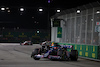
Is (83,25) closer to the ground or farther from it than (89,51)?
farther from it

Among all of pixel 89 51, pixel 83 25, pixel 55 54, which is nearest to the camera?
pixel 55 54

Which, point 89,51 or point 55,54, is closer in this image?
point 55,54

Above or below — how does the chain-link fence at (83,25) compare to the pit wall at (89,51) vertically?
above

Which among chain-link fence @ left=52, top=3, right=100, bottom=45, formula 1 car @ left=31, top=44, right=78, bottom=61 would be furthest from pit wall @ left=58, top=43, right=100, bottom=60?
formula 1 car @ left=31, top=44, right=78, bottom=61

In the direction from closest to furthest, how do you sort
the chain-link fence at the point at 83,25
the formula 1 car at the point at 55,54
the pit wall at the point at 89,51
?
the formula 1 car at the point at 55,54 → the pit wall at the point at 89,51 → the chain-link fence at the point at 83,25

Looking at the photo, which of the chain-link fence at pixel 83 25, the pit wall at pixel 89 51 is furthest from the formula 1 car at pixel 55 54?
the chain-link fence at pixel 83 25

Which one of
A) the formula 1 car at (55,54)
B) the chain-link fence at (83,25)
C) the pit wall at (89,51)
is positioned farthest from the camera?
the chain-link fence at (83,25)

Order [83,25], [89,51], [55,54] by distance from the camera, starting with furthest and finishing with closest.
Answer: [83,25] → [89,51] → [55,54]

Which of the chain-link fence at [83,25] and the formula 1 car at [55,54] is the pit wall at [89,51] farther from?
the formula 1 car at [55,54]

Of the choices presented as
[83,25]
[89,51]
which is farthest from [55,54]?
[83,25]

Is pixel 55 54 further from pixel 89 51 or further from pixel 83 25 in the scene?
pixel 83 25

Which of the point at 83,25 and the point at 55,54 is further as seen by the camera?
the point at 83,25

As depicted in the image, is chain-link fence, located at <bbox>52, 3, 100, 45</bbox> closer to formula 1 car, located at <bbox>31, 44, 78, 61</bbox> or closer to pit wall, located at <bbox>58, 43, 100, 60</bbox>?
pit wall, located at <bbox>58, 43, 100, 60</bbox>

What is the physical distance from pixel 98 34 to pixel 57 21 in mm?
8587
